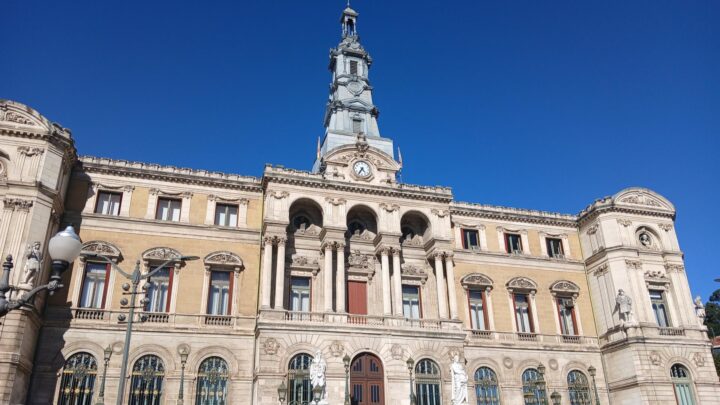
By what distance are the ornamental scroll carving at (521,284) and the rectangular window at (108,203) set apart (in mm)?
24326

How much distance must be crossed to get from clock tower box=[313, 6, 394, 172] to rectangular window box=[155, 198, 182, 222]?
35.7 feet

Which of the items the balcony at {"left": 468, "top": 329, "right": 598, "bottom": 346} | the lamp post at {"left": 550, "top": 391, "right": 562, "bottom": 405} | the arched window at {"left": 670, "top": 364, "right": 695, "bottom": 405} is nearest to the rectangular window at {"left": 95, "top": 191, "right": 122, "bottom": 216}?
the balcony at {"left": 468, "top": 329, "right": 598, "bottom": 346}

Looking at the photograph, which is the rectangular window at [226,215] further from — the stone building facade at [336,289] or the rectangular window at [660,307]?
the rectangular window at [660,307]

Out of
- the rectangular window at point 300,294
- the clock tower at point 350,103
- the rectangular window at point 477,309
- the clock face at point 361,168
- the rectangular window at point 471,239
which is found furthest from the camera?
the clock tower at point 350,103

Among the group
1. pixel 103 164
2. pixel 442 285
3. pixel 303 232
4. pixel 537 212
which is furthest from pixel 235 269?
pixel 537 212

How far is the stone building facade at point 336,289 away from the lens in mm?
29875

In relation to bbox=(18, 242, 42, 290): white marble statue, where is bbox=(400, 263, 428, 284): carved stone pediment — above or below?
above

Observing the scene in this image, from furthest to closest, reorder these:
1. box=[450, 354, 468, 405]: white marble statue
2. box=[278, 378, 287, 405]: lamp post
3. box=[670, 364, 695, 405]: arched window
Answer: box=[670, 364, 695, 405]: arched window
box=[450, 354, 468, 405]: white marble statue
box=[278, 378, 287, 405]: lamp post

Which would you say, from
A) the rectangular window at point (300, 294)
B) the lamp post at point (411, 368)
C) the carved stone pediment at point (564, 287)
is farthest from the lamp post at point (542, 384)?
the rectangular window at point (300, 294)

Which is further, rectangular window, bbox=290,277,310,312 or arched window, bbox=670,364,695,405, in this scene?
arched window, bbox=670,364,695,405

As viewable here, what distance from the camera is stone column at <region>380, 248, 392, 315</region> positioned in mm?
34031

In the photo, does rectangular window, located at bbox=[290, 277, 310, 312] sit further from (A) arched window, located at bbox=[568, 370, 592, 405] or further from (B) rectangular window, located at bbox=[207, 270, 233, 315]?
(A) arched window, located at bbox=[568, 370, 592, 405]

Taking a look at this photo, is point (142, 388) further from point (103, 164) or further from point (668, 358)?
point (668, 358)

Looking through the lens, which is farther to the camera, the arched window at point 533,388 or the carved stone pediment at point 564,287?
the carved stone pediment at point 564,287
